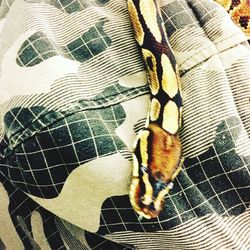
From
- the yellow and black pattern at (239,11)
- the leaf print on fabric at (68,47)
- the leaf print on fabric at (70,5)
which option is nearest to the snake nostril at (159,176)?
the leaf print on fabric at (68,47)

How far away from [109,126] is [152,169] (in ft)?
0.38

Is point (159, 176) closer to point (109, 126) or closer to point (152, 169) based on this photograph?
point (152, 169)

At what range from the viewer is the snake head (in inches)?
29.4

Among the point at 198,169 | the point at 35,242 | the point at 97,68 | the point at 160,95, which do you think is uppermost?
the point at 97,68

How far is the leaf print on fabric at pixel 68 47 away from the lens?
2.65ft

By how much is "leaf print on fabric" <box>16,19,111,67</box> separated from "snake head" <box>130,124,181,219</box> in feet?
0.66

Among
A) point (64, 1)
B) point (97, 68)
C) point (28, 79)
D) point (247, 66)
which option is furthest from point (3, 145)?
point (247, 66)

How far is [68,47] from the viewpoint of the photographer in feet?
2.84

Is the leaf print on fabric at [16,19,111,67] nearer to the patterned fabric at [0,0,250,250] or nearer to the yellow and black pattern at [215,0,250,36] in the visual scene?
the patterned fabric at [0,0,250,250]

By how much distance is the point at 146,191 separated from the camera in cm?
76

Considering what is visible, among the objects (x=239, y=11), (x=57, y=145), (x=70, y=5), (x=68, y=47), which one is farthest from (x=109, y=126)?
(x=239, y=11)

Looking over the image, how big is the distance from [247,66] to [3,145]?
0.51 m

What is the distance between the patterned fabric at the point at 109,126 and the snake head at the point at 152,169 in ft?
0.05

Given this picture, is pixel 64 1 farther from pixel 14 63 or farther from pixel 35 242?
pixel 35 242
